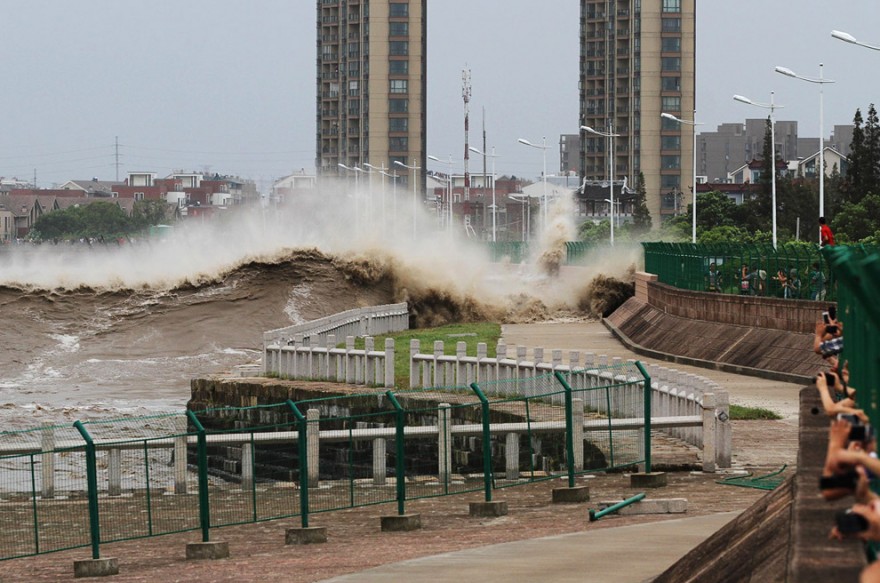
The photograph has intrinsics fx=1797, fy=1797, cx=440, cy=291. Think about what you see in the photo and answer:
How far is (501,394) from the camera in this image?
22.1 metres

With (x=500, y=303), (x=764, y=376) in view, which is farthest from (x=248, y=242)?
(x=764, y=376)

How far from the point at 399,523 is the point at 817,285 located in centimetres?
1774

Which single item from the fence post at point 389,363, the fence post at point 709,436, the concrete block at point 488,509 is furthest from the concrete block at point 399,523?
the fence post at point 389,363

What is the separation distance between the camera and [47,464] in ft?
57.8

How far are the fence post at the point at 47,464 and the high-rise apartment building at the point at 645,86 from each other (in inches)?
5094

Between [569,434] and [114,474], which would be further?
[569,434]

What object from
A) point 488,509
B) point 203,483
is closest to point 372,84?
point 488,509

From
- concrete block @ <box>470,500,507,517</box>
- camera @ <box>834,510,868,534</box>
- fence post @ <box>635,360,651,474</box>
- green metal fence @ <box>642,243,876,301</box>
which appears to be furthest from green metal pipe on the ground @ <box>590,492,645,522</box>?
green metal fence @ <box>642,243,876,301</box>

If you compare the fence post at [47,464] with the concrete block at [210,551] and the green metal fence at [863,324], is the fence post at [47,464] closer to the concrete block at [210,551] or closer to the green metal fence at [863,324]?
the concrete block at [210,551]

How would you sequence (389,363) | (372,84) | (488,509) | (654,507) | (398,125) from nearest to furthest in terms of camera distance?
1. (654,507)
2. (488,509)
3. (389,363)
4. (372,84)
5. (398,125)

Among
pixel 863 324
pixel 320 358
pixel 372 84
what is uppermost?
pixel 372 84

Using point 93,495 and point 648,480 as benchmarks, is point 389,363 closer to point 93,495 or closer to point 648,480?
point 648,480

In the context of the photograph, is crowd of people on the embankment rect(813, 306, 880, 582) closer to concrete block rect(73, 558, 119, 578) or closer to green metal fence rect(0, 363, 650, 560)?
green metal fence rect(0, 363, 650, 560)

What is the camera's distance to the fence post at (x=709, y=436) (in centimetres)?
1950
